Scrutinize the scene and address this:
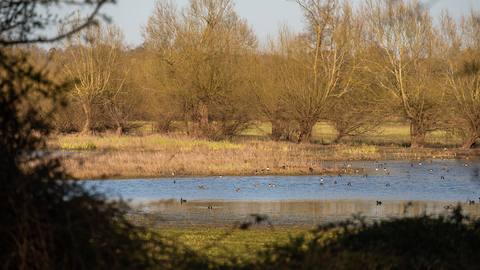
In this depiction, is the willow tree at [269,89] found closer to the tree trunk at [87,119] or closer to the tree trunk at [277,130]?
the tree trunk at [277,130]

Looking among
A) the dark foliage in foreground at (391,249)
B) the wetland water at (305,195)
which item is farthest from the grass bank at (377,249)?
the wetland water at (305,195)

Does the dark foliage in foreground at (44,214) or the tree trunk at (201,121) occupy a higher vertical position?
the tree trunk at (201,121)

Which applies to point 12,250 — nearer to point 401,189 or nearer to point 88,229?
point 88,229

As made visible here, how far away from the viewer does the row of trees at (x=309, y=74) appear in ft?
97.8

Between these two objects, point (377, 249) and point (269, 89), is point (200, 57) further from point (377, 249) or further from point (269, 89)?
point (377, 249)

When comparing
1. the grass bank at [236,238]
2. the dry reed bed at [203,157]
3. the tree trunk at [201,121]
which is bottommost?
the grass bank at [236,238]

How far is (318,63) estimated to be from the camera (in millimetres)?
33469

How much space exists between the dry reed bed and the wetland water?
1234 mm

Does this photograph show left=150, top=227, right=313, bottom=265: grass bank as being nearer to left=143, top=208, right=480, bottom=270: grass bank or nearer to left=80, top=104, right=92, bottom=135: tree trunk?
left=143, top=208, right=480, bottom=270: grass bank

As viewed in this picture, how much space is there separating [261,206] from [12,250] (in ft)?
34.2

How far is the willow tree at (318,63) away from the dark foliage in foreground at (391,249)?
26.8 meters

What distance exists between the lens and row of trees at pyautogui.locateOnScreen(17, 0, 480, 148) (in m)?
29.8

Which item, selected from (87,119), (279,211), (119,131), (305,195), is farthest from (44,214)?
(87,119)

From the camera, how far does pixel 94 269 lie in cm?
403
